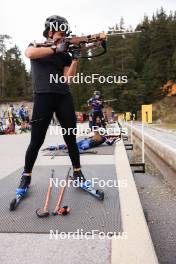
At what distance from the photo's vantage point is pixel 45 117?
4348mm

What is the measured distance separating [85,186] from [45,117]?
0.99 m

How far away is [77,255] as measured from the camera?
2826 mm

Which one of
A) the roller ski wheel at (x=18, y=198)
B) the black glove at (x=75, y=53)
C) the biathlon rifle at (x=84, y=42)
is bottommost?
the roller ski wheel at (x=18, y=198)

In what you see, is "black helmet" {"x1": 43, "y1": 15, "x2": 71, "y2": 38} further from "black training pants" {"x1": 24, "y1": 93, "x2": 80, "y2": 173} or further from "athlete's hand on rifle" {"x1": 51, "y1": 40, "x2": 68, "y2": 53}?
"black training pants" {"x1": 24, "y1": 93, "x2": 80, "y2": 173}

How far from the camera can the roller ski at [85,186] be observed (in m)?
4.20

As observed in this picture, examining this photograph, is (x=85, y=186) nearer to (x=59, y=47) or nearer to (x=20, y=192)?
(x=20, y=192)

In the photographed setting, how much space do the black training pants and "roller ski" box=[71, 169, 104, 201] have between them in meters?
0.42

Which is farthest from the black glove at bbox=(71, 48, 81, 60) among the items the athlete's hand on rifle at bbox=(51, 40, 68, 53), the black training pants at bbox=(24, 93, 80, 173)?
the black training pants at bbox=(24, 93, 80, 173)

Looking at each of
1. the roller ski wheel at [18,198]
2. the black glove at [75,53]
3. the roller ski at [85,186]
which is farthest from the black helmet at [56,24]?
the roller ski wheel at [18,198]

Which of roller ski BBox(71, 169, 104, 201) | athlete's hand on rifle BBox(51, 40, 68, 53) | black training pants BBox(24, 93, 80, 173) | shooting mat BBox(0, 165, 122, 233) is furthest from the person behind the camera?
black training pants BBox(24, 93, 80, 173)

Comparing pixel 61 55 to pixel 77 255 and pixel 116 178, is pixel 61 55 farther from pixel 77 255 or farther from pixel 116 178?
pixel 77 255

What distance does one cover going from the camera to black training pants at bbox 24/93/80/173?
4.32 m

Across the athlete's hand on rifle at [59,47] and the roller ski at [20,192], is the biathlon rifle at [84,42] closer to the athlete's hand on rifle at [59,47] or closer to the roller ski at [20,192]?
the athlete's hand on rifle at [59,47]

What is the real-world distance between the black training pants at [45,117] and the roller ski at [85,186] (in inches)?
16.7
